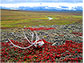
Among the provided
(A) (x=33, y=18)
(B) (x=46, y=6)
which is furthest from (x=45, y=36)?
(B) (x=46, y=6)

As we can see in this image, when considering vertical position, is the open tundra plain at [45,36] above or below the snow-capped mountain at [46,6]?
below

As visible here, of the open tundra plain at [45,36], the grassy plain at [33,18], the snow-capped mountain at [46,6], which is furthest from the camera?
the grassy plain at [33,18]

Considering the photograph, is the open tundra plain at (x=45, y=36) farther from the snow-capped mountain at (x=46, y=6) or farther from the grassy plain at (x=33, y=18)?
the snow-capped mountain at (x=46, y=6)

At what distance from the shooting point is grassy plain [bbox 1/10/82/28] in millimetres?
7074

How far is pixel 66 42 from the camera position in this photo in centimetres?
613

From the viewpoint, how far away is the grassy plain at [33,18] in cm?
707

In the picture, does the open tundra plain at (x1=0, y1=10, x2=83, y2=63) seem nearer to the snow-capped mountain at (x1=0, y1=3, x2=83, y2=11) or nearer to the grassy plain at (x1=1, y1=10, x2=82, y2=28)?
the grassy plain at (x1=1, y1=10, x2=82, y2=28)

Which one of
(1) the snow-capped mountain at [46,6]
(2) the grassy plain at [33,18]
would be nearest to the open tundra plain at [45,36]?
(2) the grassy plain at [33,18]

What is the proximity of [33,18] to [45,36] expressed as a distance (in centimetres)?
185

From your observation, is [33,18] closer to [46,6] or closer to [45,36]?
[46,6]

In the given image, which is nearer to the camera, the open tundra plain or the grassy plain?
the open tundra plain

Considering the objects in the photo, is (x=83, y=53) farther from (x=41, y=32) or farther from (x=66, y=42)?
(x=41, y=32)

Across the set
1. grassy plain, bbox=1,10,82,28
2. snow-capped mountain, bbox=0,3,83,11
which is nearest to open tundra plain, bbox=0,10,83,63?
grassy plain, bbox=1,10,82,28

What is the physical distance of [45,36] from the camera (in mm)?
6891
